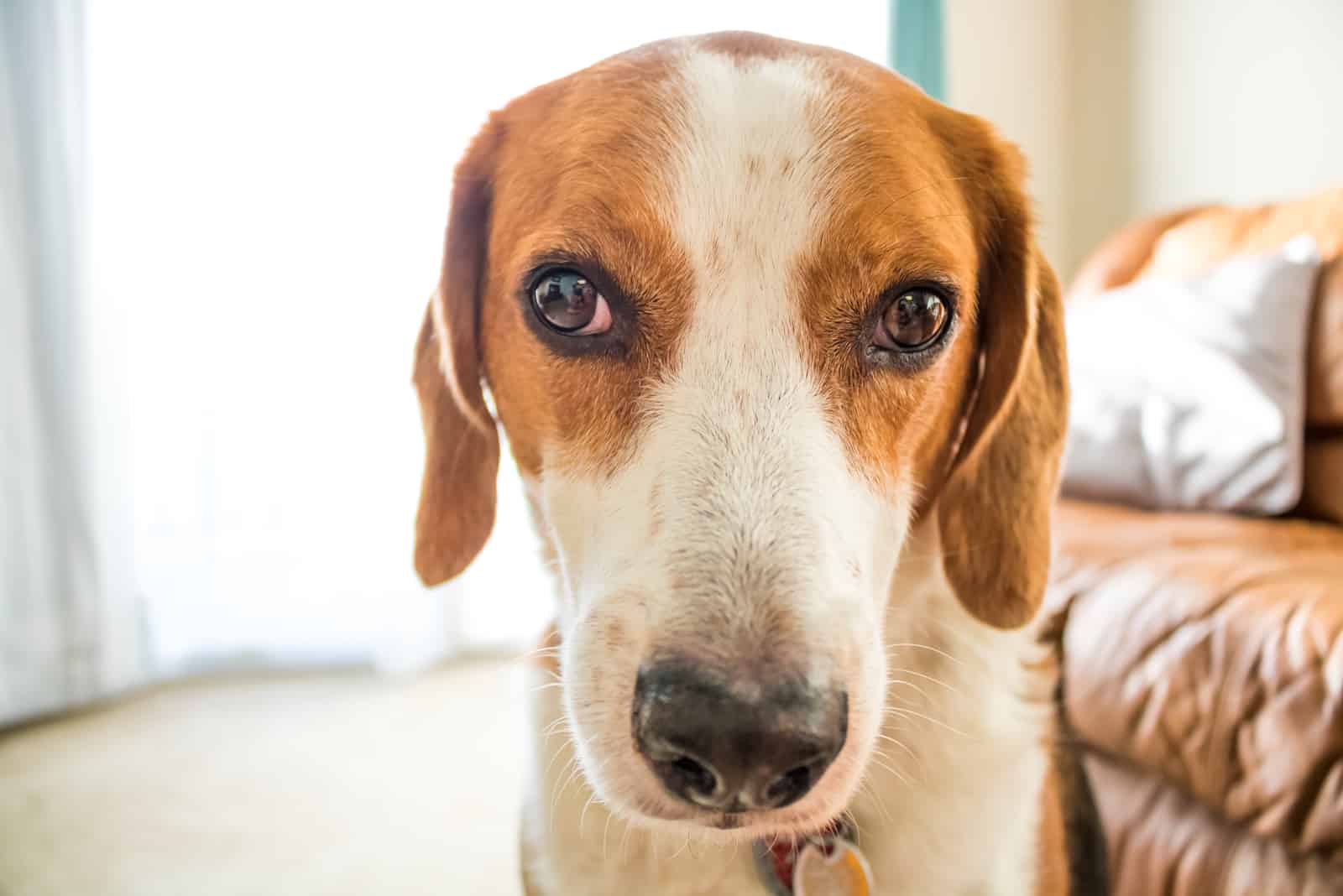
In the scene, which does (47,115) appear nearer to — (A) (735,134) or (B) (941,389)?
(A) (735,134)

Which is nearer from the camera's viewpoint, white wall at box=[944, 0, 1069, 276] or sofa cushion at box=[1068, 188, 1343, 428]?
sofa cushion at box=[1068, 188, 1343, 428]

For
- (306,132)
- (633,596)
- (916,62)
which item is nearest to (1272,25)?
(916,62)

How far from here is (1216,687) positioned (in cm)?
154

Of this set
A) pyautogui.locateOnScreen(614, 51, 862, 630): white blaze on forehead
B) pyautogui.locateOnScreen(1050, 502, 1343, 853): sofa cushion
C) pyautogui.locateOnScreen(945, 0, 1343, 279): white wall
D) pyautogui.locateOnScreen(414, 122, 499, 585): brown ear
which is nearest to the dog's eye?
pyautogui.locateOnScreen(614, 51, 862, 630): white blaze on forehead

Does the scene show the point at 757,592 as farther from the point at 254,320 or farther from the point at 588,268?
the point at 254,320

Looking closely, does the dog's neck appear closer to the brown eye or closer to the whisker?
the whisker

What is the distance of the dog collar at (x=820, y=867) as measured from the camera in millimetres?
1065

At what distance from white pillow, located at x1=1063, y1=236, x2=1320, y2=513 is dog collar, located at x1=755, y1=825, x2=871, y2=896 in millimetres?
1377

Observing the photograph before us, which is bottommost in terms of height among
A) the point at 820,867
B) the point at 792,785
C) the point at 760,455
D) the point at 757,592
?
the point at 820,867

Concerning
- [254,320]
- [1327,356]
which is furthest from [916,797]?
[254,320]

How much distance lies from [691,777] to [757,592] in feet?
0.55

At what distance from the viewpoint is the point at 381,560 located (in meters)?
3.33

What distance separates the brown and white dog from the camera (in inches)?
31.0

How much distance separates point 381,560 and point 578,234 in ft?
8.63
